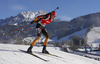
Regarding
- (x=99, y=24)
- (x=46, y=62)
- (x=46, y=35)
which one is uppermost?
(x=99, y=24)

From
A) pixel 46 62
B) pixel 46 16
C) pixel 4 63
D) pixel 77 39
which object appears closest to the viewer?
pixel 4 63

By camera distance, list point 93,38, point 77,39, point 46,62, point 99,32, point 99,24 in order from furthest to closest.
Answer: point 99,24 < point 99,32 < point 93,38 < point 77,39 < point 46,62

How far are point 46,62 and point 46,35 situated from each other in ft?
8.22

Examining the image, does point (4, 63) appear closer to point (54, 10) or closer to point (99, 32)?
point (54, 10)

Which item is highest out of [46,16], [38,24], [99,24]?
[99,24]

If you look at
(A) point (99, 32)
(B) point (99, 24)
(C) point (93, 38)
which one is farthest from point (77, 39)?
(B) point (99, 24)

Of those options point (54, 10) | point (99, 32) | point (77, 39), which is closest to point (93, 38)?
point (99, 32)

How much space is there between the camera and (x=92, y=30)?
14888cm

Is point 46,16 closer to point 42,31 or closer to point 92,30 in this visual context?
point 42,31

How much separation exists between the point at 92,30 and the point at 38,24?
497 ft

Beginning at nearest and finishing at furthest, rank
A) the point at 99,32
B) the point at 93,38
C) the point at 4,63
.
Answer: the point at 4,63 < the point at 93,38 < the point at 99,32

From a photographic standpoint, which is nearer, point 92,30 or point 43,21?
point 43,21

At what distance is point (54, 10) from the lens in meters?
7.60

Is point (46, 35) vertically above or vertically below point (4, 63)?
above
